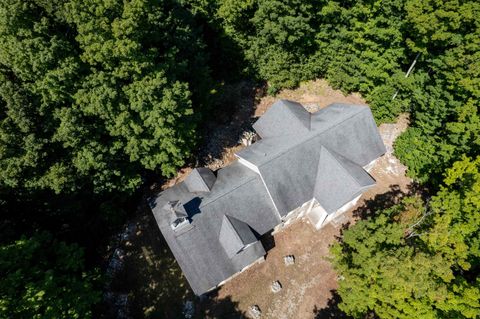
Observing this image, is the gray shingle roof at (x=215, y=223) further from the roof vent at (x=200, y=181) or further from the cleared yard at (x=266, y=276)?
the cleared yard at (x=266, y=276)

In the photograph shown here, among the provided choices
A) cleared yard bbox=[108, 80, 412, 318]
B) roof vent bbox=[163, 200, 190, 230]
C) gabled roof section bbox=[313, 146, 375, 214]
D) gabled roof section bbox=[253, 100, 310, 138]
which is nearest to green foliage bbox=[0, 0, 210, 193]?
roof vent bbox=[163, 200, 190, 230]

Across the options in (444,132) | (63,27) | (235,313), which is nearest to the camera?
(63,27)

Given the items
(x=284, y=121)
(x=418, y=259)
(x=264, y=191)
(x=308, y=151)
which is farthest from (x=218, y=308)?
(x=284, y=121)

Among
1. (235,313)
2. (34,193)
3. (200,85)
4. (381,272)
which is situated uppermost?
(200,85)

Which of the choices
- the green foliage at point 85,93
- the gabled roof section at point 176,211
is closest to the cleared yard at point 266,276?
the green foliage at point 85,93

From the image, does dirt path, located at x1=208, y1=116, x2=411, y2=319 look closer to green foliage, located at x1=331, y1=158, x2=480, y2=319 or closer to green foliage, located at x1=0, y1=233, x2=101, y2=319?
green foliage, located at x1=331, y1=158, x2=480, y2=319

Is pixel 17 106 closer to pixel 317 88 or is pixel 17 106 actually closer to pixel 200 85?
pixel 200 85

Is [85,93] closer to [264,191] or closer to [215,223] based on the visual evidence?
[215,223]

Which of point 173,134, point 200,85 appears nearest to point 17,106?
point 173,134

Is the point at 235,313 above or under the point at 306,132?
under
